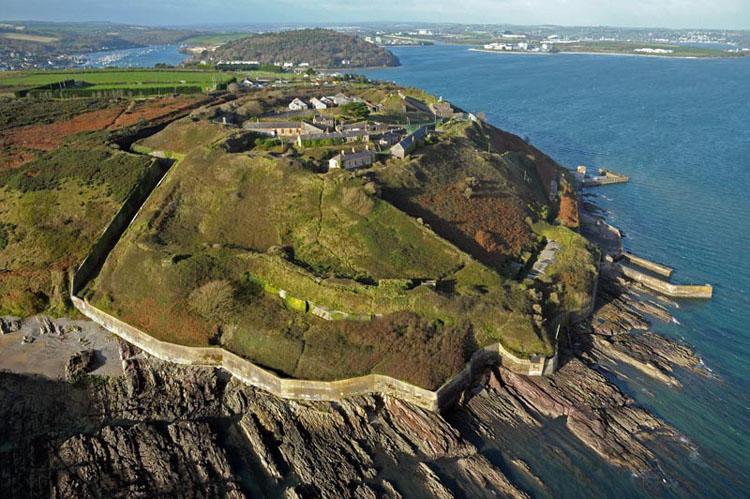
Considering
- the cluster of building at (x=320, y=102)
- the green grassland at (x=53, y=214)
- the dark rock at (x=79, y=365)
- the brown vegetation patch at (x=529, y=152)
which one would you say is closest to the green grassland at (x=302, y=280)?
the dark rock at (x=79, y=365)

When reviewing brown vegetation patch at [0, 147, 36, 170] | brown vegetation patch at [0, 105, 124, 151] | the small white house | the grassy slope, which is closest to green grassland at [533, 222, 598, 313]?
the grassy slope

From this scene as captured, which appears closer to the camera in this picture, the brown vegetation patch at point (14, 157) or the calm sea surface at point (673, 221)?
the calm sea surface at point (673, 221)

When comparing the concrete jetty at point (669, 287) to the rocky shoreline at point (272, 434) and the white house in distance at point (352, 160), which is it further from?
the white house in distance at point (352, 160)

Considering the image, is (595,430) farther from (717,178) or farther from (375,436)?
(717,178)

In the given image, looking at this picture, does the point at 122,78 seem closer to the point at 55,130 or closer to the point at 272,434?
the point at 55,130

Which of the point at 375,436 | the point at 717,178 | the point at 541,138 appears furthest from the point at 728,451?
the point at 541,138

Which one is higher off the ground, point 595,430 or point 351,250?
point 351,250
